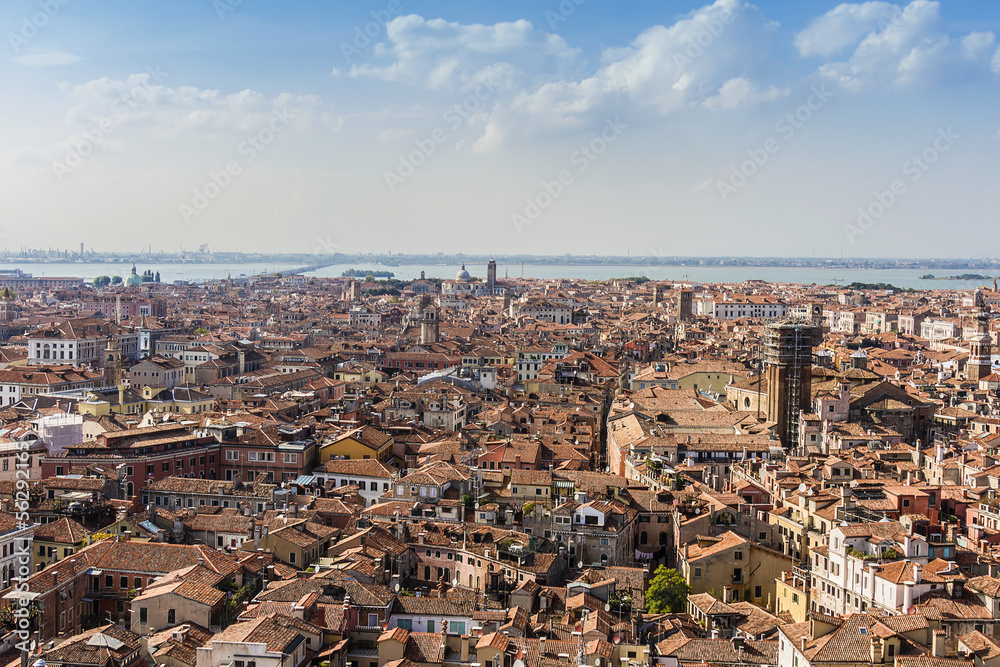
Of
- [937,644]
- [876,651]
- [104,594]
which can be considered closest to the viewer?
[876,651]

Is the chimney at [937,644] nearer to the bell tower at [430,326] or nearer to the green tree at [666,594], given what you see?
the green tree at [666,594]

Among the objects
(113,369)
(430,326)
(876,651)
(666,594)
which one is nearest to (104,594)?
(666,594)

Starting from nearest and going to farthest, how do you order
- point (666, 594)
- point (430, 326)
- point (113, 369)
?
point (666, 594)
point (113, 369)
point (430, 326)

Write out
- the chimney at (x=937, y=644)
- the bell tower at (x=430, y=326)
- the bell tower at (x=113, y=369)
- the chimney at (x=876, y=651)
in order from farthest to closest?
the bell tower at (x=430, y=326)
the bell tower at (x=113, y=369)
the chimney at (x=937, y=644)
the chimney at (x=876, y=651)

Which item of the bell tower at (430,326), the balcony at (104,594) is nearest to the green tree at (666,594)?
the balcony at (104,594)

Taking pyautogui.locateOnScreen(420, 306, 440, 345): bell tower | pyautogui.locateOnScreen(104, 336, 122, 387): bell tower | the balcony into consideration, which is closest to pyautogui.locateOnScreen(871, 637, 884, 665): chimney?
the balcony

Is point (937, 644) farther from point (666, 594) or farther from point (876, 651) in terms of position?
point (666, 594)

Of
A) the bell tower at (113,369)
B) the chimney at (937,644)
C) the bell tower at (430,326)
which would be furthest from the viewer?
the bell tower at (430,326)

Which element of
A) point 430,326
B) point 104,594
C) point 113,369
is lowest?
point 104,594
